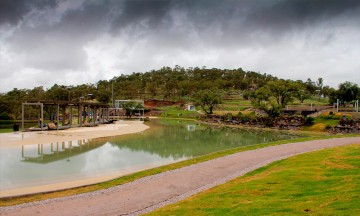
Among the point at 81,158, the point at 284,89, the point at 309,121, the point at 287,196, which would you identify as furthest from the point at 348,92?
the point at 287,196

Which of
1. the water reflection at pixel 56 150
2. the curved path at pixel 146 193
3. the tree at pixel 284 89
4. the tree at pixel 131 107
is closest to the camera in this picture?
the curved path at pixel 146 193

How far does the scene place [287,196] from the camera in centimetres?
1188

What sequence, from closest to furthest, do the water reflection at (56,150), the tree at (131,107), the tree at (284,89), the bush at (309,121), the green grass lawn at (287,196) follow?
the green grass lawn at (287,196) < the water reflection at (56,150) < the bush at (309,121) < the tree at (284,89) < the tree at (131,107)

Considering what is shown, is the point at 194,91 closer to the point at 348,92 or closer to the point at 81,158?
the point at 348,92

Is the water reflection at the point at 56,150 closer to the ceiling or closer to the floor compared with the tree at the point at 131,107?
closer to the floor

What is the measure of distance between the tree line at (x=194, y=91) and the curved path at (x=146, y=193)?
154 feet

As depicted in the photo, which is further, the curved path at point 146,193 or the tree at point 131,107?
the tree at point 131,107

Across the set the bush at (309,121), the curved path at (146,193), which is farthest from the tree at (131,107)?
the curved path at (146,193)

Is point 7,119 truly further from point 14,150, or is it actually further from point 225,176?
point 225,176

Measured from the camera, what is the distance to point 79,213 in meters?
12.2

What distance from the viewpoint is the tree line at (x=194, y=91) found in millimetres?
73500

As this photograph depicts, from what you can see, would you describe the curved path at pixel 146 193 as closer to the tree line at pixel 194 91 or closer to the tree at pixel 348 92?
the tree line at pixel 194 91

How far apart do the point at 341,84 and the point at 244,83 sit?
60.8 m

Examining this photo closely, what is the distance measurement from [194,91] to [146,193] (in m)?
110
